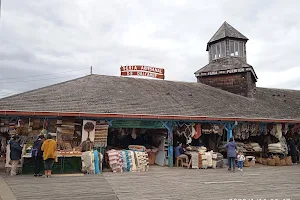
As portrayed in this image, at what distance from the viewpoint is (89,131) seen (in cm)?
1171

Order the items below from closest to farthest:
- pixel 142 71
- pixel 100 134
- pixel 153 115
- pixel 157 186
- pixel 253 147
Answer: pixel 157 186 → pixel 100 134 → pixel 153 115 → pixel 253 147 → pixel 142 71

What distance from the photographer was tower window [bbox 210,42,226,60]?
23453mm

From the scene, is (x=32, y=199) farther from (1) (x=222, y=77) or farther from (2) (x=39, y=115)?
(1) (x=222, y=77)

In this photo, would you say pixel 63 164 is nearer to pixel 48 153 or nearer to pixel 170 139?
pixel 48 153

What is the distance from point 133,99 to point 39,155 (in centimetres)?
590

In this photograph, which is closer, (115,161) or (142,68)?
(115,161)

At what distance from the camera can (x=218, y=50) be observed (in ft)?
77.9

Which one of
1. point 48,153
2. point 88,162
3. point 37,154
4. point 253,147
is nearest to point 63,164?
point 88,162

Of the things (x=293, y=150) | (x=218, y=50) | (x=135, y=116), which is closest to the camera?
(x=135, y=116)

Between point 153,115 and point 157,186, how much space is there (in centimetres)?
436

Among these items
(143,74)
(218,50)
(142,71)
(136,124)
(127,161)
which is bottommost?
(127,161)

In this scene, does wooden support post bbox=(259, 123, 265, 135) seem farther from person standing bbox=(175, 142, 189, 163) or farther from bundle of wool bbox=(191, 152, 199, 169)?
person standing bbox=(175, 142, 189, 163)

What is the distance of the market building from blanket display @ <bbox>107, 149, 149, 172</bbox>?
14 centimetres

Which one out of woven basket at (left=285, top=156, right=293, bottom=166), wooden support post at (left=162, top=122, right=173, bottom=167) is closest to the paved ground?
wooden support post at (left=162, top=122, right=173, bottom=167)
